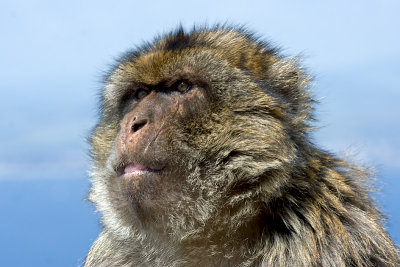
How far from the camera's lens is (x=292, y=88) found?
441 cm

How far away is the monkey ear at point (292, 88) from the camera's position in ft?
13.7

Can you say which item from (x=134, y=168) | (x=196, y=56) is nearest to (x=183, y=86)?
(x=196, y=56)

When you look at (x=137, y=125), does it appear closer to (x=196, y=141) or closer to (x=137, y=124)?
(x=137, y=124)

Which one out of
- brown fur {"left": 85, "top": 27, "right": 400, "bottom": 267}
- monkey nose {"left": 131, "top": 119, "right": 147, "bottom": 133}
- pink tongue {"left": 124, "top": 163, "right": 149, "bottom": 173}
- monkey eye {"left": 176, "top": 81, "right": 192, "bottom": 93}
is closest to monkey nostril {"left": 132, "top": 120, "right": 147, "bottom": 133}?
monkey nose {"left": 131, "top": 119, "right": 147, "bottom": 133}

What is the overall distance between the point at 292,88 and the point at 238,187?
0.98m

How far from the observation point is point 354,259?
3742mm

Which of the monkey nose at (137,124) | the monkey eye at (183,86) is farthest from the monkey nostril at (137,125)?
the monkey eye at (183,86)

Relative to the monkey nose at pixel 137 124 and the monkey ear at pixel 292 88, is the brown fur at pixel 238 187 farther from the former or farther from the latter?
the monkey nose at pixel 137 124

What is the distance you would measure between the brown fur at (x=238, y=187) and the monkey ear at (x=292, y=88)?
3 centimetres

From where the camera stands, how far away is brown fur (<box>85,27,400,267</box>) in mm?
3803

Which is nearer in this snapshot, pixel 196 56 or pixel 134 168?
pixel 134 168

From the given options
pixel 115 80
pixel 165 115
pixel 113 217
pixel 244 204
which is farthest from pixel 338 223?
pixel 115 80

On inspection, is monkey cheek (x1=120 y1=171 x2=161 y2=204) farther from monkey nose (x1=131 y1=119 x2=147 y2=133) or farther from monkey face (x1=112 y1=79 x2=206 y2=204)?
monkey nose (x1=131 y1=119 x2=147 y2=133)

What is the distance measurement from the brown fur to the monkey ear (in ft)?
0.08
